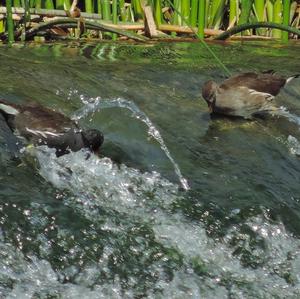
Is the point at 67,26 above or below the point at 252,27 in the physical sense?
below

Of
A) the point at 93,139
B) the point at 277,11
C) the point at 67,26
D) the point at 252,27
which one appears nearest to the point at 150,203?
the point at 93,139

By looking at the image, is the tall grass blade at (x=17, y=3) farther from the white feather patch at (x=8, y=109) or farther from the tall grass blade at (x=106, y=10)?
the white feather patch at (x=8, y=109)

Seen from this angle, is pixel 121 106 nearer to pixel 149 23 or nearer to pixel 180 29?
pixel 149 23

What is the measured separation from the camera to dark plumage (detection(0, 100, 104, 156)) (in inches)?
250

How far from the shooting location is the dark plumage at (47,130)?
6352 millimetres

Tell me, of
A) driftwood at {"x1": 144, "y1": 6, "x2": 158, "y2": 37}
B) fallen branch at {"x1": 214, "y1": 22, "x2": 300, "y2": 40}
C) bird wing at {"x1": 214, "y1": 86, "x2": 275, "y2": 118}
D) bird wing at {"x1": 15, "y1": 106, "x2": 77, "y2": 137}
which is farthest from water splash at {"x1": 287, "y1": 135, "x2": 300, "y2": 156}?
driftwood at {"x1": 144, "y1": 6, "x2": 158, "y2": 37}

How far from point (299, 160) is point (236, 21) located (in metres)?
4.47

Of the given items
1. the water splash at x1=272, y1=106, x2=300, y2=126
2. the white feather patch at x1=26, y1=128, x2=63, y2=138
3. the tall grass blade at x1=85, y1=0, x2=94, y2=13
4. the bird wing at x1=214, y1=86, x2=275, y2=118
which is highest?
the tall grass blade at x1=85, y1=0, x2=94, y2=13

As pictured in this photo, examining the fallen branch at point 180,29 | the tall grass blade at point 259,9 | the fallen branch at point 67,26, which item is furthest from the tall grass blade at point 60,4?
the tall grass blade at point 259,9

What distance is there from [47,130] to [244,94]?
Answer: 2560mm

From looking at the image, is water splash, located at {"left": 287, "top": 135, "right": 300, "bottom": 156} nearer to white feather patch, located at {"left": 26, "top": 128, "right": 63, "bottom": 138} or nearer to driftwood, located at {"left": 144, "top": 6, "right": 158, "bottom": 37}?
white feather patch, located at {"left": 26, "top": 128, "right": 63, "bottom": 138}

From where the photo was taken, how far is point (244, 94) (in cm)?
839

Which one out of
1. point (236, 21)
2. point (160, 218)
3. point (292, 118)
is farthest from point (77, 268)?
point (236, 21)

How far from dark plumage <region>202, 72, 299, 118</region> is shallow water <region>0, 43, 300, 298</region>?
0.16 m
